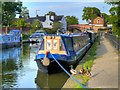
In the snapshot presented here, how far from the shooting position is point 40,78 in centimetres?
1830

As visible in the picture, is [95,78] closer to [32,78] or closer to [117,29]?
[32,78]

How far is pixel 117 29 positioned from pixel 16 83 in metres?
7.44

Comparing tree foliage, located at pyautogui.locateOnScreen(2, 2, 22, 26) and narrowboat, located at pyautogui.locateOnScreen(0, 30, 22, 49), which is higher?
tree foliage, located at pyautogui.locateOnScreen(2, 2, 22, 26)

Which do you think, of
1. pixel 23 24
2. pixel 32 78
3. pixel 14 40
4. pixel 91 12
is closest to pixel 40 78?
pixel 32 78

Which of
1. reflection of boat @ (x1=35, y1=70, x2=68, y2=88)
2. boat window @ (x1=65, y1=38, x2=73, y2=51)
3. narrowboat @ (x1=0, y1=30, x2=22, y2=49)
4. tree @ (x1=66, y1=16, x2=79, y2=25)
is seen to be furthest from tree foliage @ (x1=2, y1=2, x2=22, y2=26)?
tree @ (x1=66, y1=16, x2=79, y2=25)

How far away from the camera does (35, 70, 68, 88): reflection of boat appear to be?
16.4 m

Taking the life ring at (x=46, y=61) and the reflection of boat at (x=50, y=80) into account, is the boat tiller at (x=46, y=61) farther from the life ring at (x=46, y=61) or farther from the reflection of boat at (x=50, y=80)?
the reflection of boat at (x=50, y=80)

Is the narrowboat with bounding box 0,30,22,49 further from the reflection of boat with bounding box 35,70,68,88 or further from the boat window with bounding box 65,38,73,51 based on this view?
the reflection of boat with bounding box 35,70,68,88

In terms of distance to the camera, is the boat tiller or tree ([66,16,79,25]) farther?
tree ([66,16,79,25])

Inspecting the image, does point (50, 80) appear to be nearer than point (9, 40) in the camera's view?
Yes

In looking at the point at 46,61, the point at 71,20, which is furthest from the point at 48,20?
the point at 46,61

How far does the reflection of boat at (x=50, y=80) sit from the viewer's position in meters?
16.4

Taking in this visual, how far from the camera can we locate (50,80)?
17.5 metres

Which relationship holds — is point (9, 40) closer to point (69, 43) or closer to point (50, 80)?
point (69, 43)
